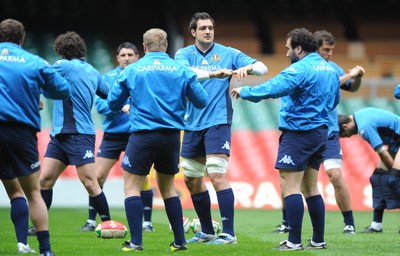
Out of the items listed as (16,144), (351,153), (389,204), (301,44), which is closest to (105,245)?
(16,144)

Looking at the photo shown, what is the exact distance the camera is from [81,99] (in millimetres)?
10484

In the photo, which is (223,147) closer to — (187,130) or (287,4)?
(187,130)

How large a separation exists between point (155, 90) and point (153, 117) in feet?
0.85

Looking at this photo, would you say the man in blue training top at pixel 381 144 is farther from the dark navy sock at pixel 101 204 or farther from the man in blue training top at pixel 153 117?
the man in blue training top at pixel 153 117

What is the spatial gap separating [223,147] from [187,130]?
497mm

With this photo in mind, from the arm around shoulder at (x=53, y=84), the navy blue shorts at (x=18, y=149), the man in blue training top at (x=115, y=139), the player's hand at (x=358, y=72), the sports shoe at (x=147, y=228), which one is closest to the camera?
the navy blue shorts at (x=18, y=149)

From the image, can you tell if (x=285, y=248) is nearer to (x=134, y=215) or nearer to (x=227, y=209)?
(x=227, y=209)

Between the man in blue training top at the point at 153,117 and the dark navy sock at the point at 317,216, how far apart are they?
4.53ft

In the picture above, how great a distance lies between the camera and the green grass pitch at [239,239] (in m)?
8.80

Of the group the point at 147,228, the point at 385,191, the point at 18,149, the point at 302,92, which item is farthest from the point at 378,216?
the point at 18,149

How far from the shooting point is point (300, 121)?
8914 millimetres

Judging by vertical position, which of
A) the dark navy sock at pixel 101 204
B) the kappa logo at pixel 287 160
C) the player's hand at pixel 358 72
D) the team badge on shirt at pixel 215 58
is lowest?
the dark navy sock at pixel 101 204

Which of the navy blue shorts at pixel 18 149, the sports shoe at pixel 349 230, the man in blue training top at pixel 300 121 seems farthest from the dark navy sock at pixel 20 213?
the sports shoe at pixel 349 230

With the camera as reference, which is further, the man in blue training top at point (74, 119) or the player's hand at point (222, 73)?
the man in blue training top at point (74, 119)
